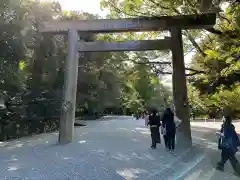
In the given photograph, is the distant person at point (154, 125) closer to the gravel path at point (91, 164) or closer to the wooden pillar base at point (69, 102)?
the gravel path at point (91, 164)

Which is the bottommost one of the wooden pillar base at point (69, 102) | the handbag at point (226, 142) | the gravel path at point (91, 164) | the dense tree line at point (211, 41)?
the gravel path at point (91, 164)

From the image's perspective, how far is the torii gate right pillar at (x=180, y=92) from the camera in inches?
415

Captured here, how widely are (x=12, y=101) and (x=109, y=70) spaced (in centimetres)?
1616

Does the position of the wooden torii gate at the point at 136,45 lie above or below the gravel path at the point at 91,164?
above

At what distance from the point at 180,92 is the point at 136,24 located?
3.17 meters

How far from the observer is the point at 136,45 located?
36.8ft

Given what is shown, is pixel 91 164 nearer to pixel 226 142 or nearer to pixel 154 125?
pixel 226 142

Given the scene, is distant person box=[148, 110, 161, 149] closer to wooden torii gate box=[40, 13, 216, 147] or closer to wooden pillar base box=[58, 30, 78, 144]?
wooden torii gate box=[40, 13, 216, 147]

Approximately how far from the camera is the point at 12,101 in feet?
49.7

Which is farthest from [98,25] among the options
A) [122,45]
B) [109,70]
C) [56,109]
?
[109,70]

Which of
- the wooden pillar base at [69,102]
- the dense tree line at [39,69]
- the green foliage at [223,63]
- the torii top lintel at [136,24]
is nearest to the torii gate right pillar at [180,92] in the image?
the torii top lintel at [136,24]

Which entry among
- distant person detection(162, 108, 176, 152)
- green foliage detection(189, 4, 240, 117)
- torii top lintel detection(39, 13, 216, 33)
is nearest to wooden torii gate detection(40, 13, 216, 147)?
torii top lintel detection(39, 13, 216, 33)

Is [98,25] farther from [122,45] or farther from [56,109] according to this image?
[56,109]

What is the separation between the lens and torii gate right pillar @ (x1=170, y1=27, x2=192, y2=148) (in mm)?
10531
